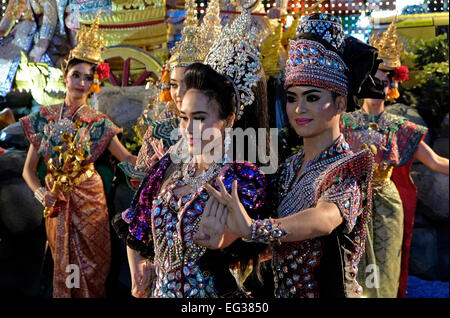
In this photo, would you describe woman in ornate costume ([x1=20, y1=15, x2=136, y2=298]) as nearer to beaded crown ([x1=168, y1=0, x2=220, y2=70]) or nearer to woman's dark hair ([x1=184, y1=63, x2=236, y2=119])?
beaded crown ([x1=168, y1=0, x2=220, y2=70])

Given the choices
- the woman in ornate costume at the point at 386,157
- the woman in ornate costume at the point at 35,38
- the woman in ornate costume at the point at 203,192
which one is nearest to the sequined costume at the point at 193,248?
the woman in ornate costume at the point at 203,192

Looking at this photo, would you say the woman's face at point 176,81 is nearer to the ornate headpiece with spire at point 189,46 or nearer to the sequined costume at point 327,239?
the ornate headpiece with spire at point 189,46

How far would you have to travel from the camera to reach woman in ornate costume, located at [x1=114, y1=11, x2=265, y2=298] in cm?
208

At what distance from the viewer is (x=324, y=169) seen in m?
2.10

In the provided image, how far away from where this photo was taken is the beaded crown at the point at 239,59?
2174mm

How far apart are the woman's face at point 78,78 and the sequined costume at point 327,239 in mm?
2466

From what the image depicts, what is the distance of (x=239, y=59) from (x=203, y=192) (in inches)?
21.0

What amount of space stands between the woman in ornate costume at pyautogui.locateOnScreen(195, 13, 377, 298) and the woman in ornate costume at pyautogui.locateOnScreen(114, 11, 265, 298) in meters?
0.14

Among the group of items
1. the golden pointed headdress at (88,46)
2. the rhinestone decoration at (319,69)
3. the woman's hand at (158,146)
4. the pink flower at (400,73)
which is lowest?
the woman's hand at (158,146)

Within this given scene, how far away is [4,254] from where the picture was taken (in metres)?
4.98

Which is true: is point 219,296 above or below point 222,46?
below

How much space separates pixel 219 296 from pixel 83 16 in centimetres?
386
